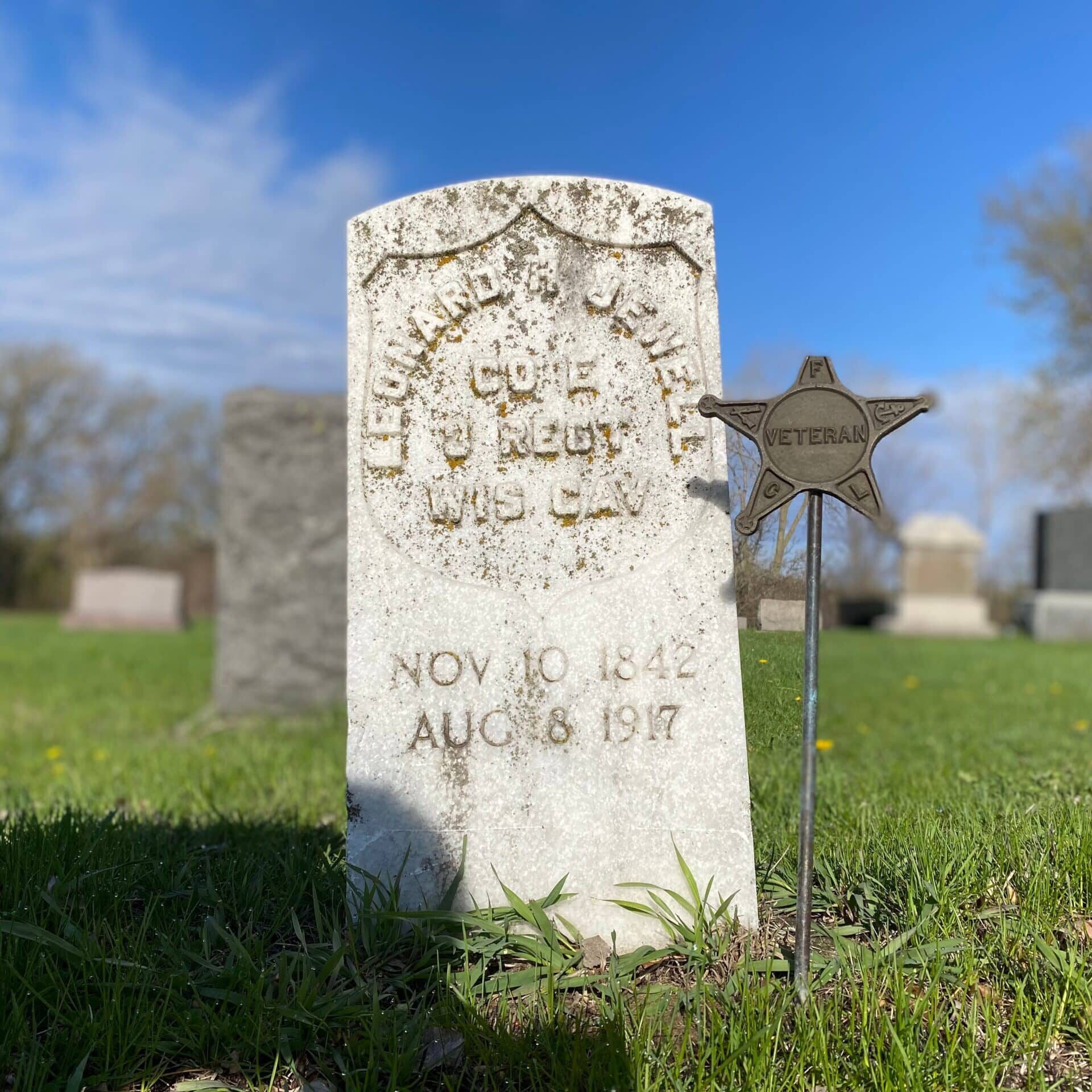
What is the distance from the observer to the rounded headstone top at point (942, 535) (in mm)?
15867

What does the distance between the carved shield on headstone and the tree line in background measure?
27.8 metres

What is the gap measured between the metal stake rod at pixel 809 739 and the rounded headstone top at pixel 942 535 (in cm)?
1475

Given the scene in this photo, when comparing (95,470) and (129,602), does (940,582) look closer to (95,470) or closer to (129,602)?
(129,602)

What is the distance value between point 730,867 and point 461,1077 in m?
0.89

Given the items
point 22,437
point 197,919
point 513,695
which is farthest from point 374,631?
point 22,437

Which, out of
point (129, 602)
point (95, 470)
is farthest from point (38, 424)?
point (129, 602)

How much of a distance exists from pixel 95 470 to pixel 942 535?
2606 centimetres

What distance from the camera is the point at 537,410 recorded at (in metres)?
2.49

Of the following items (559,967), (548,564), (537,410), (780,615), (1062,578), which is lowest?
(559,967)

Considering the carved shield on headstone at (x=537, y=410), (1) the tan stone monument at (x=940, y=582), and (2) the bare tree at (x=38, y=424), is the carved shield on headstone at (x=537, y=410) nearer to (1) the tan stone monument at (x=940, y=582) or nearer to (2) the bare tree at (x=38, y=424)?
(1) the tan stone monument at (x=940, y=582)

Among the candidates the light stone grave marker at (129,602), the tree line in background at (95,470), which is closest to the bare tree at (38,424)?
the tree line in background at (95,470)

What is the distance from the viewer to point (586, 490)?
2473 mm

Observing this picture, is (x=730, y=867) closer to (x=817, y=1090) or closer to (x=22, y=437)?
(x=817, y=1090)

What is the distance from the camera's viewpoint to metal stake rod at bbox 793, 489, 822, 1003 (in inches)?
82.1
